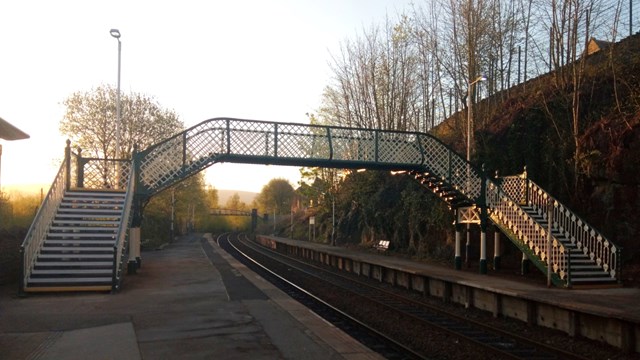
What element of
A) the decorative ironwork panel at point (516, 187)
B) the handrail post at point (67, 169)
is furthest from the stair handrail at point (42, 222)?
the decorative ironwork panel at point (516, 187)

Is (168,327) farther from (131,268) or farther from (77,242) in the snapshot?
(131,268)

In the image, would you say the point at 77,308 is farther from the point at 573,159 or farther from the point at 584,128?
the point at 584,128

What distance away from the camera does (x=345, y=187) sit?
38.6 m

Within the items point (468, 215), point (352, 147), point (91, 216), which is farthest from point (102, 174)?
point (468, 215)

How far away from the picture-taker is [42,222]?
14.8 meters

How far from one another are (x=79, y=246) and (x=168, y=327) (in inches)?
285

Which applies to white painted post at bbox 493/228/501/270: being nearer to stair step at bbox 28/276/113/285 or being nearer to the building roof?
stair step at bbox 28/276/113/285

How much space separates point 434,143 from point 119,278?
1172cm

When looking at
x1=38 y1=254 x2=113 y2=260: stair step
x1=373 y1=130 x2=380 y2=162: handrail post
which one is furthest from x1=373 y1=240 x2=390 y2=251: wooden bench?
x1=38 y1=254 x2=113 y2=260: stair step

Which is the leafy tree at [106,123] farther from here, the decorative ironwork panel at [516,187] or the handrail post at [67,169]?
the decorative ironwork panel at [516,187]

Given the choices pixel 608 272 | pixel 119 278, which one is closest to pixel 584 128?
pixel 608 272

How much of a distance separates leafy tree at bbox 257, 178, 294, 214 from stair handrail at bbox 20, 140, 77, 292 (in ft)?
295

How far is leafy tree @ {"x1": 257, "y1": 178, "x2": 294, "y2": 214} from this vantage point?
360 ft

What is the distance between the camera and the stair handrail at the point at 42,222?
13.3 metres
